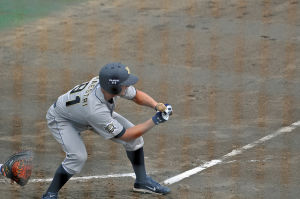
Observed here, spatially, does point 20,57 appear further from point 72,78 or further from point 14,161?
point 14,161

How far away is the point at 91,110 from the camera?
24.6ft

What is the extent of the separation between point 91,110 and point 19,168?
3.74 ft

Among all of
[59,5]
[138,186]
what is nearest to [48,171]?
[138,186]

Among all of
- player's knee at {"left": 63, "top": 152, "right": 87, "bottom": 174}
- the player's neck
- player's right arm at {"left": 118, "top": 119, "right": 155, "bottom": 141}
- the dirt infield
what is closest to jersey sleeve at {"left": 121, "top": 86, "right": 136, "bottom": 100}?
the player's neck

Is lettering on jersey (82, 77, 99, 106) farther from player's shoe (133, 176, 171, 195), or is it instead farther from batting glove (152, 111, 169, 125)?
player's shoe (133, 176, 171, 195)

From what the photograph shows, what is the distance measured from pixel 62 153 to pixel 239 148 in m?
2.33

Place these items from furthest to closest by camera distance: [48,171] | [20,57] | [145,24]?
[145,24]
[20,57]
[48,171]

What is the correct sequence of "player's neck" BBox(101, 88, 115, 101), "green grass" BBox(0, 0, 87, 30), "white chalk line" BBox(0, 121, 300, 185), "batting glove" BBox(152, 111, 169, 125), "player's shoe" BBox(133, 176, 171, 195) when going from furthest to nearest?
1. "green grass" BBox(0, 0, 87, 30)
2. "white chalk line" BBox(0, 121, 300, 185)
3. "player's shoe" BBox(133, 176, 171, 195)
4. "player's neck" BBox(101, 88, 115, 101)
5. "batting glove" BBox(152, 111, 169, 125)

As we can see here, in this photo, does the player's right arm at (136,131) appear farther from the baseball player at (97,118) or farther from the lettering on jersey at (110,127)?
the lettering on jersey at (110,127)

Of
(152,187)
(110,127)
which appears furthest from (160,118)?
(152,187)

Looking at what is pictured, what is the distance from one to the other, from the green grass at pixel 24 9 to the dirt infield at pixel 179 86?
36 centimetres

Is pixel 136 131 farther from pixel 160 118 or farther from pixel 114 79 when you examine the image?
pixel 114 79

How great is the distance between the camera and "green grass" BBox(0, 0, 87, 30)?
15031 mm

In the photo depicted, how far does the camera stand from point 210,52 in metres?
13.1
